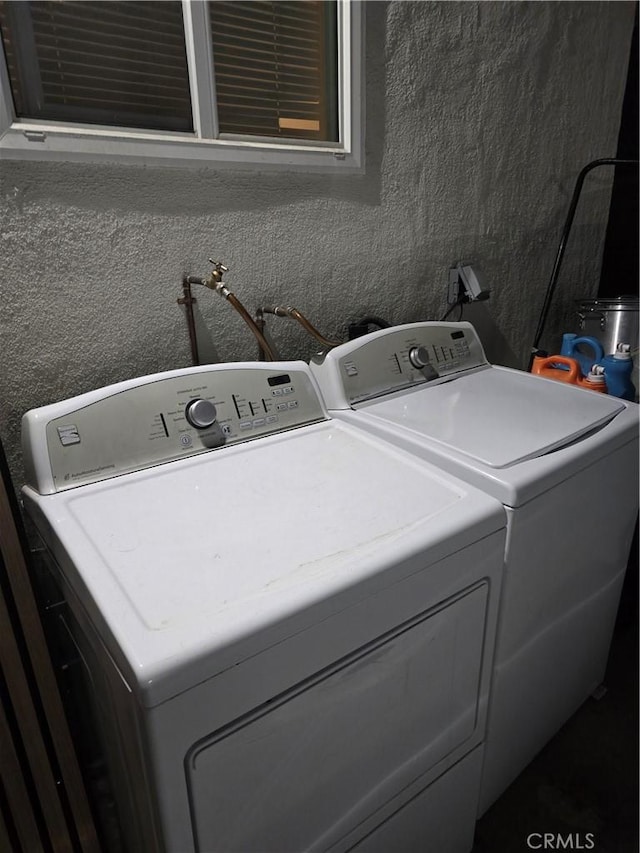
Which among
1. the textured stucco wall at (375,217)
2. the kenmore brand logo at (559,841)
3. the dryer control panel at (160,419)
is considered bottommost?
the kenmore brand logo at (559,841)

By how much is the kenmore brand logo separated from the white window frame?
1760 mm

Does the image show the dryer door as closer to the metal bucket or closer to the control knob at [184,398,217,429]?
the control knob at [184,398,217,429]

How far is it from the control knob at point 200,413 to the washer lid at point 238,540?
70 mm

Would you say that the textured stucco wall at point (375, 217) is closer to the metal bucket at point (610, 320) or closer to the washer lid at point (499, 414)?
the metal bucket at point (610, 320)

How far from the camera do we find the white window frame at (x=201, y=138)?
105 centimetres

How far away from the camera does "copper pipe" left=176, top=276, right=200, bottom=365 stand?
1.30m

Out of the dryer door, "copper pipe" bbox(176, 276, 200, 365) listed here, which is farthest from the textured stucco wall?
the dryer door

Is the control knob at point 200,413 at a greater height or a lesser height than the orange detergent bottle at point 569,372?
greater

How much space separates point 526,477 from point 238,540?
1.72 ft

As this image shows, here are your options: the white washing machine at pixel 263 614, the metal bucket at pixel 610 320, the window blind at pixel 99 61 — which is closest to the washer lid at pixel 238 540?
the white washing machine at pixel 263 614

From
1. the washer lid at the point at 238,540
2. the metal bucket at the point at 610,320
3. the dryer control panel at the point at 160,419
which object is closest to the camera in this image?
the washer lid at the point at 238,540

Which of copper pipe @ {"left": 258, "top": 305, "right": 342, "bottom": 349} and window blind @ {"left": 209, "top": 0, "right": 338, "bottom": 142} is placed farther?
copper pipe @ {"left": 258, "top": 305, "right": 342, "bottom": 349}

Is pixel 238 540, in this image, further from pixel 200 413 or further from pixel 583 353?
pixel 583 353

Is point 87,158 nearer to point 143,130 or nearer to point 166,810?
point 143,130
